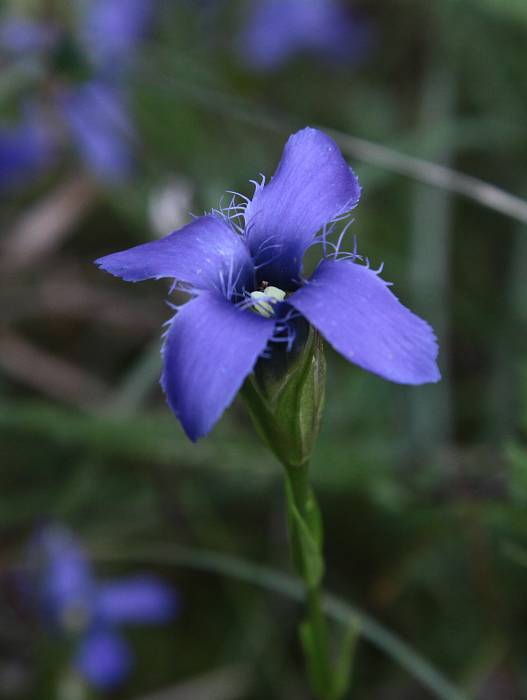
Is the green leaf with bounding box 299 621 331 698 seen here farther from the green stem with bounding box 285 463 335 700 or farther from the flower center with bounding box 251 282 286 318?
the flower center with bounding box 251 282 286 318

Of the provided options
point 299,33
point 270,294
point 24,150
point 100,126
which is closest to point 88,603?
point 270,294

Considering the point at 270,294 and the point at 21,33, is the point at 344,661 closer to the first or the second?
the point at 270,294

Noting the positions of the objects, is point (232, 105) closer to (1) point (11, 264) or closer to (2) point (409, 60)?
(1) point (11, 264)


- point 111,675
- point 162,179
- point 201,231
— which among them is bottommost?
point 111,675

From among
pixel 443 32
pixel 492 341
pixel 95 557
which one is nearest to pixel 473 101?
pixel 443 32

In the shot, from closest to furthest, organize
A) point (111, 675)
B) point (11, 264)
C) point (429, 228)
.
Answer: point (111, 675)
point (429, 228)
point (11, 264)

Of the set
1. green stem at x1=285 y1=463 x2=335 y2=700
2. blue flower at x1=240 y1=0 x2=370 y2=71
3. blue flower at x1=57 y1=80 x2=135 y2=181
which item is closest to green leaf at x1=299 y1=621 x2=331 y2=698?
green stem at x1=285 y1=463 x2=335 y2=700
